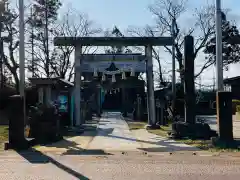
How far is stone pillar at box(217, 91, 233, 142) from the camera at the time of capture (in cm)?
1312

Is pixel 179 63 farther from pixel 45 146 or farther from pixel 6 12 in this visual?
pixel 45 146

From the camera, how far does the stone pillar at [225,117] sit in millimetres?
13125

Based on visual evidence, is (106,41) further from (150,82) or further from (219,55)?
(219,55)

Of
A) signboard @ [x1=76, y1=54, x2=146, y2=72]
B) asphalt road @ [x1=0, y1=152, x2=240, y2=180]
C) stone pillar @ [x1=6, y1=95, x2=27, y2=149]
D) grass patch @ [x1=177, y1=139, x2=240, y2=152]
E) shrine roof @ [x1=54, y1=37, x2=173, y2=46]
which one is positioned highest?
shrine roof @ [x1=54, y1=37, x2=173, y2=46]

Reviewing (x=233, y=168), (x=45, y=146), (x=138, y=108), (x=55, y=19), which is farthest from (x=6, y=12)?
(x=233, y=168)

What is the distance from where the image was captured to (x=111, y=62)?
23219 mm

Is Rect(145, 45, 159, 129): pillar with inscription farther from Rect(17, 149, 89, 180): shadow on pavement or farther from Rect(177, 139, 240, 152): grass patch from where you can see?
Rect(17, 149, 89, 180): shadow on pavement

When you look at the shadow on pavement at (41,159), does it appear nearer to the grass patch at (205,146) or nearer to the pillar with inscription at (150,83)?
the grass patch at (205,146)

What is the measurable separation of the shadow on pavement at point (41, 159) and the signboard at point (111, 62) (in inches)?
426

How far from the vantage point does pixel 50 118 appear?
16.3m

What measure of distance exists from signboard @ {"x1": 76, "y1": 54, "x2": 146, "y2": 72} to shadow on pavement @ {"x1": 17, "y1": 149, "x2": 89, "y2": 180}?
1082 cm

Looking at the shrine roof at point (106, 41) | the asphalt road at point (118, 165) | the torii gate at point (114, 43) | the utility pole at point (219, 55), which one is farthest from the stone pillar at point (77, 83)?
the utility pole at point (219, 55)

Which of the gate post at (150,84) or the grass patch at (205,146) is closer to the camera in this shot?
the grass patch at (205,146)

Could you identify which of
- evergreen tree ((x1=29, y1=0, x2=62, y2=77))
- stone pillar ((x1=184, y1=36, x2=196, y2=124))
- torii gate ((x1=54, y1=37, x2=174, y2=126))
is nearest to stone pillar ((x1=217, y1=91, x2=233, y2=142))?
stone pillar ((x1=184, y1=36, x2=196, y2=124))
